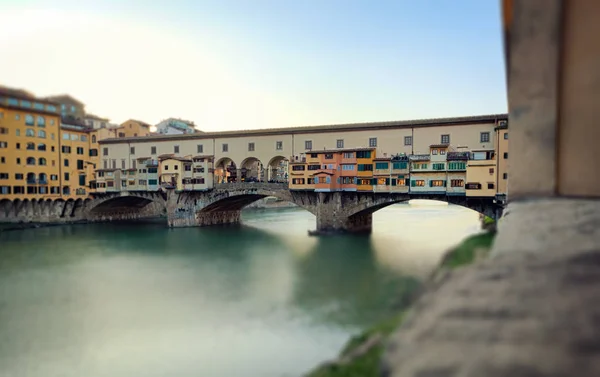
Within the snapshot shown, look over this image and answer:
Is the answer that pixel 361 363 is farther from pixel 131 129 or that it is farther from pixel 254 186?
pixel 131 129

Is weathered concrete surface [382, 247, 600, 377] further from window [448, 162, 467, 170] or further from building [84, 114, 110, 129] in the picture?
building [84, 114, 110, 129]

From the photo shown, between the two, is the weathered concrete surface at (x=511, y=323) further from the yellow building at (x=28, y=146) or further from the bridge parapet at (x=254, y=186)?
the yellow building at (x=28, y=146)

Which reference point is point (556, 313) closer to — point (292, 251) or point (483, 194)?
point (292, 251)

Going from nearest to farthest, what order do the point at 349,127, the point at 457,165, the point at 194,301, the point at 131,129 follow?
the point at 194,301 → the point at 457,165 → the point at 349,127 → the point at 131,129

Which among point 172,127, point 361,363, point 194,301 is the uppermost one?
point 172,127

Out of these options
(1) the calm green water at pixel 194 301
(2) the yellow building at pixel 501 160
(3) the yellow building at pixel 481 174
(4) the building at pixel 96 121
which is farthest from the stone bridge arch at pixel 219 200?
(4) the building at pixel 96 121

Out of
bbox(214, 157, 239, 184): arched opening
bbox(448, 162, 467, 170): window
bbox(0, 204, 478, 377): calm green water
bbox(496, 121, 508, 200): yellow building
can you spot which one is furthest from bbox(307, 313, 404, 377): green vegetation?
bbox(214, 157, 239, 184): arched opening

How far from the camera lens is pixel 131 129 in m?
38.2

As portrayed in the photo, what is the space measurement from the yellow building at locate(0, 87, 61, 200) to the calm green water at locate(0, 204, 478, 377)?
7930 mm

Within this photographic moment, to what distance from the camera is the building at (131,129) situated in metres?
36.9

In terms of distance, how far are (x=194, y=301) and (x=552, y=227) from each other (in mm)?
10394

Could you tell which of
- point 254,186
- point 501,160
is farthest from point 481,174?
point 254,186

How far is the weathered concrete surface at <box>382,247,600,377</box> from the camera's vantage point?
229cm

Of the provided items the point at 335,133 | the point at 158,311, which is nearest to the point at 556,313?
the point at 158,311
